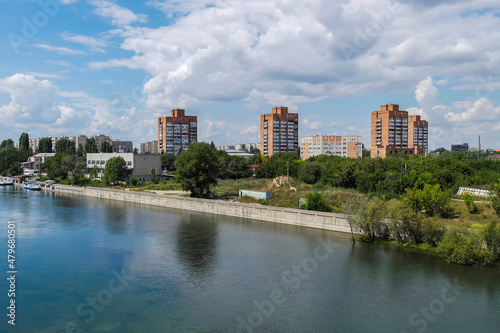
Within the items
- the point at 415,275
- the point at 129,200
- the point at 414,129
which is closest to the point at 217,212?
the point at 129,200

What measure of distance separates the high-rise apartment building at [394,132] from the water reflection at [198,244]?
63271mm

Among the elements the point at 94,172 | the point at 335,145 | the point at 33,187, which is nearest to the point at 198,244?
the point at 94,172

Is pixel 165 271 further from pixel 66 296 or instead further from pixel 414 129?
pixel 414 129

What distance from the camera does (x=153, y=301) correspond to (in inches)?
516

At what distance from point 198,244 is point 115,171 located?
3369 centimetres

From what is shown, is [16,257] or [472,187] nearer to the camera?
[16,257]

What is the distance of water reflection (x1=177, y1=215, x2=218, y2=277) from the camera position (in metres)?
17.1

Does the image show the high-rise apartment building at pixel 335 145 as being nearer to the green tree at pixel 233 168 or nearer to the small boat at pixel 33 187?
the green tree at pixel 233 168

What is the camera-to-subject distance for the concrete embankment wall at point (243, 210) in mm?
24486

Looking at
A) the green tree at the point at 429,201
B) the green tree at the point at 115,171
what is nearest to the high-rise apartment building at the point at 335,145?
the green tree at the point at 115,171

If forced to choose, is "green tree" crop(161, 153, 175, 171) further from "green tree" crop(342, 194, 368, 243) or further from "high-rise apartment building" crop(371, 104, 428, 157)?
"green tree" crop(342, 194, 368, 243)

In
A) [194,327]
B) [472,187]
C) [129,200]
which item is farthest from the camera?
[129,200]

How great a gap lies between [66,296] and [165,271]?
3951 mm

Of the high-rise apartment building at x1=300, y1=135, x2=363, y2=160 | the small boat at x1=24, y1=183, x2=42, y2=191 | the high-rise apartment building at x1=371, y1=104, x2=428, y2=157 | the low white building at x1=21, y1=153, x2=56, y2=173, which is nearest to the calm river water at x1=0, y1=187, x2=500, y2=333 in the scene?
the small boat at x1=24, y1=183, x2=42, y2=191
